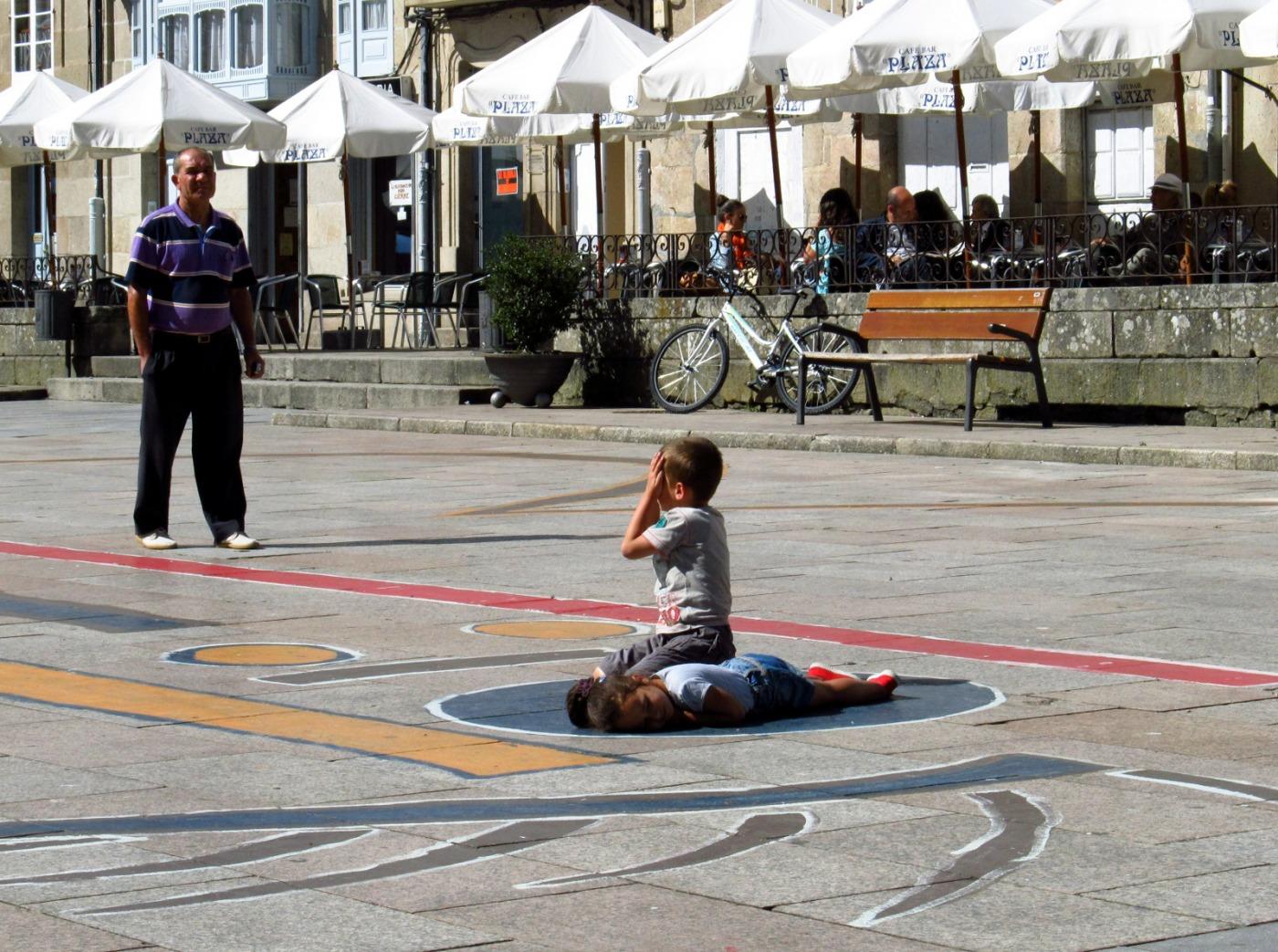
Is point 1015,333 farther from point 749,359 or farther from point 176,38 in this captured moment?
point 176,38

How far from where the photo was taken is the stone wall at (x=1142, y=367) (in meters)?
16.8

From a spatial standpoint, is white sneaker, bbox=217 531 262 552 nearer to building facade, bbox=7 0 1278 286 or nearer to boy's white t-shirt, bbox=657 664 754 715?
boy's white t-shirt, bbox=657 664 754 715

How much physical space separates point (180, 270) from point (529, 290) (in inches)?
389

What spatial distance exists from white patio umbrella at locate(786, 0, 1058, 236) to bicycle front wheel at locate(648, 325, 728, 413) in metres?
2.29

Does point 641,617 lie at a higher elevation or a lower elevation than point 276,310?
lower

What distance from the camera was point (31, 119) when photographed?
27938 millimetres

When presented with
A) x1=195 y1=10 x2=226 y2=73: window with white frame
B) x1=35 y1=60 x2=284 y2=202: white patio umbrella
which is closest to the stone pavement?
x1=35 y1=60 x2=284 y2=202: white patio umbrella

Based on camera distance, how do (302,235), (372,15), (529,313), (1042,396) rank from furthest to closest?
(372,15), (302,235), (529,313), (1042,396)

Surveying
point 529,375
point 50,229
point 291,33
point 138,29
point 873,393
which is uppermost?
point 138,29

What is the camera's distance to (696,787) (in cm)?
535

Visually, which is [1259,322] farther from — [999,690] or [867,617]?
[999,690]

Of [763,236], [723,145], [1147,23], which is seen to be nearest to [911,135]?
[723,145]

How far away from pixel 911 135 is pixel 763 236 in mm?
7267

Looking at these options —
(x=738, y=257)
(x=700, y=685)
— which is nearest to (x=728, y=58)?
(x=738, y=257)
